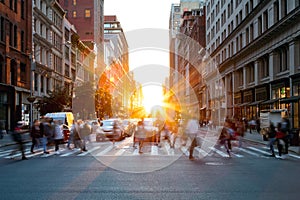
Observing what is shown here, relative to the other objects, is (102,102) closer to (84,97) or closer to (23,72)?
(84,97)

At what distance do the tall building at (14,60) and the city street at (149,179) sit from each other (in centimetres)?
2559

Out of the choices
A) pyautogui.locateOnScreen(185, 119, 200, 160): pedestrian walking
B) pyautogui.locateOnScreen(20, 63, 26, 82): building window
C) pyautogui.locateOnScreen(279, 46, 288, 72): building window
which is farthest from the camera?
pyautogui.locateOnScreen(20, 63, 26, 82): building window

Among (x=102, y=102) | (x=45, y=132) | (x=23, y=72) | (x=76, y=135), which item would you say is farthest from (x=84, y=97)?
(x=45, y=132)

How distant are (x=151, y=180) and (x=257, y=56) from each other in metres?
39.0

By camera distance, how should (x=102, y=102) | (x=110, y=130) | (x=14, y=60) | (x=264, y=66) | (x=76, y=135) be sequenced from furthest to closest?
(x=102, y=102)
(x=264, y=66)
(x=14, y=60)
(x=110, y=130)
(x=76, y=135)

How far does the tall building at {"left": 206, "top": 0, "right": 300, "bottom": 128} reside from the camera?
36.2m

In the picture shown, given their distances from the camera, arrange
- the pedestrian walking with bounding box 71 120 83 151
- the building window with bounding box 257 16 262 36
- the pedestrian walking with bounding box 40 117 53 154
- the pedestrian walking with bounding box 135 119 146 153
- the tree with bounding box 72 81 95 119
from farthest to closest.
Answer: the tree with bounding box 72 81 95 119 < the building window with bounding box 257 16 262 36 < the pedestrian walking with bounding box 135 119 146 153 < the pedestrian walking with bounding box 71 120 83 151 < the pedestrian walking with bounding box 40 117 53 154

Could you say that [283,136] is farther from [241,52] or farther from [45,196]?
[241,52]

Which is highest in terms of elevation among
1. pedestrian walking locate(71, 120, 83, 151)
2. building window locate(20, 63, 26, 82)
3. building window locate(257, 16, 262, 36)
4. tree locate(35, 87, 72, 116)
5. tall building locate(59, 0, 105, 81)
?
tall building locate(59, 0, 105, 81)

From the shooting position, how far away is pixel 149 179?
39.2ft

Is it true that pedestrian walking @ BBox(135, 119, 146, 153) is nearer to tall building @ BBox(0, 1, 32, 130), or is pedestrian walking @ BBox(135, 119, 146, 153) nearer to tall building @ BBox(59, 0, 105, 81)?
tall building @ BBox(0, 1, 32, 130)

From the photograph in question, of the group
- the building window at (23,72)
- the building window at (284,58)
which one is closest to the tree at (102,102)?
the building window at (23,72)

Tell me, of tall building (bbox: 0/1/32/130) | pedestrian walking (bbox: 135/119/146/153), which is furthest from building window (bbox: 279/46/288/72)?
tall building (bbox: 0/1/32/130)

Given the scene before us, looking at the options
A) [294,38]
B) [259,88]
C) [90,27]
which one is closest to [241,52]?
[259,88]
